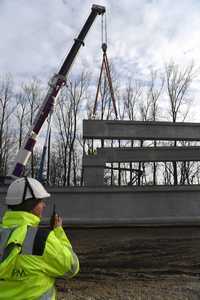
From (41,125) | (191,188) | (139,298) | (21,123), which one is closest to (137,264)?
(139,298)

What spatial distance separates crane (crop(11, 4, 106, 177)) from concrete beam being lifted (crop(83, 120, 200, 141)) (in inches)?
83.0

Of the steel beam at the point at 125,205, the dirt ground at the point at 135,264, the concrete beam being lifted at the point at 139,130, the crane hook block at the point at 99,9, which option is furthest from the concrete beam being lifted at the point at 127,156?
the crane hook block at the point at 99,9

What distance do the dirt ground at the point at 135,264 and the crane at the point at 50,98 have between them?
349cm

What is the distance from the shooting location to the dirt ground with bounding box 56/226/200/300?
693cm

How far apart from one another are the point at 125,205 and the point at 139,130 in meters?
3.40

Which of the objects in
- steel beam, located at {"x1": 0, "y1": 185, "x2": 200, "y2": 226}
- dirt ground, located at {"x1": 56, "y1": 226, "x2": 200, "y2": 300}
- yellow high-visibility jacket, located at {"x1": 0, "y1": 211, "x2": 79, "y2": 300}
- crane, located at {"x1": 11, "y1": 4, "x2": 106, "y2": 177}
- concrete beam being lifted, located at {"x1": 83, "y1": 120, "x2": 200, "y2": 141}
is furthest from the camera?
concrete beam being lifted, located at {"x1": 83, "y1": 120, "x2": 200, "y2": 141}

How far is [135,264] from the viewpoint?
970 cm

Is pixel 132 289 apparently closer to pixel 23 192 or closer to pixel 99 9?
pixel 23 192

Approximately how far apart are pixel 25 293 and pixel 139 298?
5.04 metres

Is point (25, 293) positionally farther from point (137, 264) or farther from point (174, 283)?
point (137, 264)

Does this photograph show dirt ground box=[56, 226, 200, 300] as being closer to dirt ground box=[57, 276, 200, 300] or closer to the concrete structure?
dirt ground box=[57, 276, 200, 300]

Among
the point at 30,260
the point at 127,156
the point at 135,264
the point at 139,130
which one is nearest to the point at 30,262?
the point at 30,260

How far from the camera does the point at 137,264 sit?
9695mm

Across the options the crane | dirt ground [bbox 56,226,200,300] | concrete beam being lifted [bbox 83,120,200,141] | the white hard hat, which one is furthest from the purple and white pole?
the white hard hat
